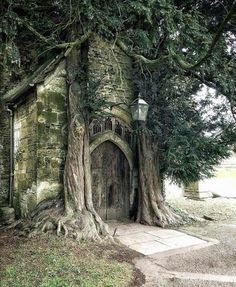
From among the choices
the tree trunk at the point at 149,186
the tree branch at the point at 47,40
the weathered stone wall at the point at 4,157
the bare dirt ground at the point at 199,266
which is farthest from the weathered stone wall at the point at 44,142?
the bare dirt ground at the point at 199,266

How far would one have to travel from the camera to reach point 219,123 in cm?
888

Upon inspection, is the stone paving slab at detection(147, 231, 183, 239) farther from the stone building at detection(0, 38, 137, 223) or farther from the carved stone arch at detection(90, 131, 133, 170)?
the carved stone arch at detection(90, 131, 133, 170)

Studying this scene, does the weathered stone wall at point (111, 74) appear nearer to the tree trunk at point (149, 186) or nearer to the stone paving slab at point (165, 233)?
the tree trunk at point (149, 186)

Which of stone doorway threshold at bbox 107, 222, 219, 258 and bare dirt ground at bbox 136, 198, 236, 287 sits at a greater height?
stone doorway threshold at bbox 107, 222, 219, 258

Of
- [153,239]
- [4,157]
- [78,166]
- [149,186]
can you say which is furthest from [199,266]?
[4,157]

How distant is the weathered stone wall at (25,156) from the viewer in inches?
298

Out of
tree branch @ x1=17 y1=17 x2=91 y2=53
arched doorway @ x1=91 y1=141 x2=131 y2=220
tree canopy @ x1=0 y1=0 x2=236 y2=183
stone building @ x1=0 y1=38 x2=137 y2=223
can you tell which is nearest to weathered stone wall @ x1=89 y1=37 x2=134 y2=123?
stone building @ x1=0 y1=38 x2=137 y2=223

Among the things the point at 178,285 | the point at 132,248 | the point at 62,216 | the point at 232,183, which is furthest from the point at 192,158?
the point at 232,183

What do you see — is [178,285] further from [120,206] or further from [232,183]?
[232,183]

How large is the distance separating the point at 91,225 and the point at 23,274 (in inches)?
90.1

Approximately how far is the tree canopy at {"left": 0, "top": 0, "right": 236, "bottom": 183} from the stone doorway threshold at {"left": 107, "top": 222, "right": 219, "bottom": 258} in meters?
1.85

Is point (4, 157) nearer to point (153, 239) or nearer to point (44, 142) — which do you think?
point (44, 142)

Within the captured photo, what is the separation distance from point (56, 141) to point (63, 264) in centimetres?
366

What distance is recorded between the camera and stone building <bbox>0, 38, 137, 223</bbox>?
24.6 feet
